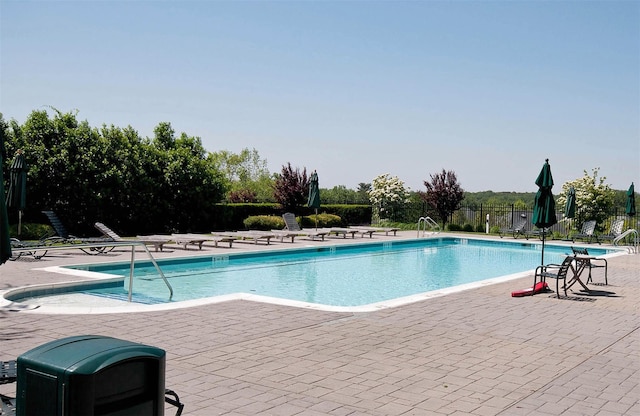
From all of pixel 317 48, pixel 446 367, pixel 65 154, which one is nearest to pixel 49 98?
pixel 65 154

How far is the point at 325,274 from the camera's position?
1530cm

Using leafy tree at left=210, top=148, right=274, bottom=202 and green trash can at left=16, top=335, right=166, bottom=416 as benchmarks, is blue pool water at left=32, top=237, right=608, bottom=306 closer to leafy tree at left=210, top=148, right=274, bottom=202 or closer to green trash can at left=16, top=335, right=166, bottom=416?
green trash can at left=16, top=335, right=166, bottom=416

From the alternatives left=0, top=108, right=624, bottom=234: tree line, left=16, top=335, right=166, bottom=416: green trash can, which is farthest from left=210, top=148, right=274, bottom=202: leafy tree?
left=16, top=335, right=166, bottom=416: green trash can

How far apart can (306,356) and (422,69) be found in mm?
19898

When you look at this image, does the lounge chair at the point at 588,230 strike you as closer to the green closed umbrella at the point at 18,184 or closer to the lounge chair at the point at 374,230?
the lounge chair at the point at 374,230

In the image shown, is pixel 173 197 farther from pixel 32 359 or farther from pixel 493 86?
pixel 32 359

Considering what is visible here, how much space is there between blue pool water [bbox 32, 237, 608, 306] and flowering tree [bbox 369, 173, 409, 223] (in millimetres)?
10586

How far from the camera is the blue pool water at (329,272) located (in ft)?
39.3

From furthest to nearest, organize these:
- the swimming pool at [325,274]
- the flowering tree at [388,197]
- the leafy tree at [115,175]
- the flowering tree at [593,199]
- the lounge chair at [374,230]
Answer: the flowering tree at [388,197] < the flowering tree at [593,199] < the lounge chair at [374,230] < the leafy tree at [115,175] < the swimming pool at [325,274]

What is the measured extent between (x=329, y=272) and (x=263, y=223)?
1013cm

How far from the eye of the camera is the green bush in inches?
Result: 992

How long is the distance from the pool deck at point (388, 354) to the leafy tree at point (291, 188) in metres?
18.7

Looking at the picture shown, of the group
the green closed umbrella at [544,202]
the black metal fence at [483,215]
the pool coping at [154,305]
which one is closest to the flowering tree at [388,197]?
the black metal fence at [483,215]

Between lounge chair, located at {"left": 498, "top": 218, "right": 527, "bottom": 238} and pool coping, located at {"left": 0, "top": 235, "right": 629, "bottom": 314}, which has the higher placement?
lounge chair, located at {"left": 498, "top": 218, "right": 527, "bottom": 238}
